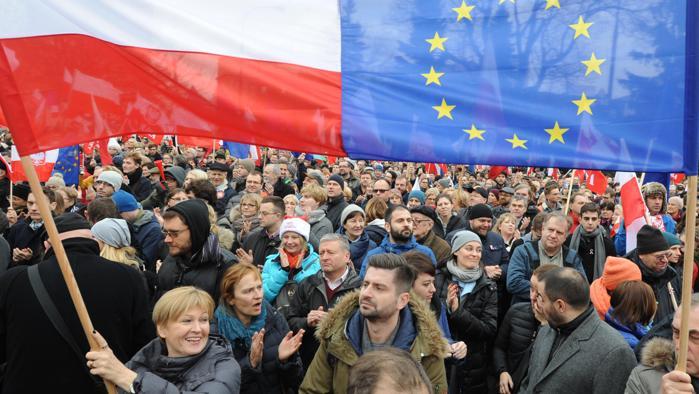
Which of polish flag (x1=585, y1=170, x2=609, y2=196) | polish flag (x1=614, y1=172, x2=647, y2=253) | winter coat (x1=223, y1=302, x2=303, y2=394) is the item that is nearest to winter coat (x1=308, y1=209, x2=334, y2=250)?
polish flag (x1=614, y1=172, x2=647, y2=253)

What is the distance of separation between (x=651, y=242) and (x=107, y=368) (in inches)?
173

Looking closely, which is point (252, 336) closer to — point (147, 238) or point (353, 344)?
point (353, 344)

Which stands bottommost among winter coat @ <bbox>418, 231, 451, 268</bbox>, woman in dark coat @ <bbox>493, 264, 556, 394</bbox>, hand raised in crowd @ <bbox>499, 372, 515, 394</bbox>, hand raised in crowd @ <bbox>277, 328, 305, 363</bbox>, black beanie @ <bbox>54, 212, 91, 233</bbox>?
hand raised in crowd @ <bbox>499, 372, 515, 394</bbox>

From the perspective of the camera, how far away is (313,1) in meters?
3.53

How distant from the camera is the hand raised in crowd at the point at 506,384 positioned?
16.9ft

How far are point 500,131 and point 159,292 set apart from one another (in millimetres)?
2510

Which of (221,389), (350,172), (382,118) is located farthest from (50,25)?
(350,172)

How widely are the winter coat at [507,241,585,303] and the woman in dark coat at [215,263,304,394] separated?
2.71 metres

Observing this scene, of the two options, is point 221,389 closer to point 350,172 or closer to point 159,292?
point 159,292

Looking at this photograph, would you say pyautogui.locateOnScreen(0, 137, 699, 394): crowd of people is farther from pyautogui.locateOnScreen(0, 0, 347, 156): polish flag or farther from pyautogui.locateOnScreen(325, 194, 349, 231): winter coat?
pyautogui.locateOnScreen(325, 194, 349, 231): winter coat

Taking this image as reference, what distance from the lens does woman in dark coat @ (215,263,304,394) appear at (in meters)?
4.04

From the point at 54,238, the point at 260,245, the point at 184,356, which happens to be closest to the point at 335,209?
the point at 260,245

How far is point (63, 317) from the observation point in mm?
3395

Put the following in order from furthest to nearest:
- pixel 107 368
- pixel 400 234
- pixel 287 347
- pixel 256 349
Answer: pixel 400 234 < pixel 287 347 < pixel 256 349 < pixel 107 368
